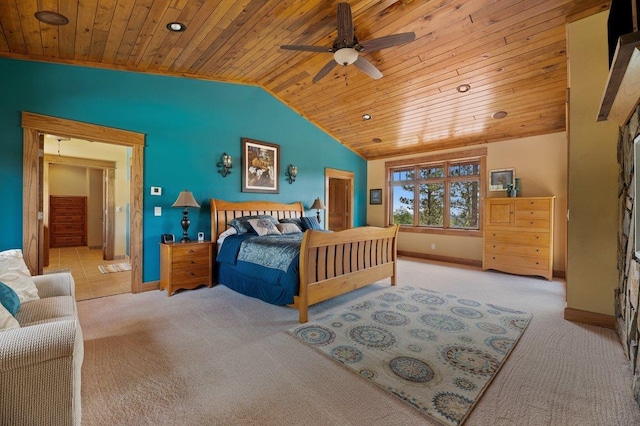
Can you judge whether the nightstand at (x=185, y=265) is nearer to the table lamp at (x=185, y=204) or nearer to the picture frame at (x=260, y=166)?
the table lamp at (x=185, y=204)

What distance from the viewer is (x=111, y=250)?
616cm

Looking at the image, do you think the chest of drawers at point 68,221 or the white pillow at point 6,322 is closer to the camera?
the white pillow at point 6,322

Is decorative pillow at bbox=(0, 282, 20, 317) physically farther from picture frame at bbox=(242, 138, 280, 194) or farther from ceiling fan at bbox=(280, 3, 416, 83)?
picture frame at bbox=(242, 138, 280, 194)

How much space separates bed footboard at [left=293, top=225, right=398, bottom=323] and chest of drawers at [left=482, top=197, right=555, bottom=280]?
2265mm

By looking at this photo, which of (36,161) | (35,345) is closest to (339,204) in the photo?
(36,161)

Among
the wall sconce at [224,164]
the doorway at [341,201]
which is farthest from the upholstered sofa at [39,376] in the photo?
the doorway at [341,201]

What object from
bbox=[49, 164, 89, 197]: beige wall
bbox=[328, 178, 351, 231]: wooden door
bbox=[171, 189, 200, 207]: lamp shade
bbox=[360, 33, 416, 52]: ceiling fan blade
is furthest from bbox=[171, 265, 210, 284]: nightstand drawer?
bbox=[49, 164, 89, 197]: beige wall

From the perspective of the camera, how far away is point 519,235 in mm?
4945

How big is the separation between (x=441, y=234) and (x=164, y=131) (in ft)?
18.8

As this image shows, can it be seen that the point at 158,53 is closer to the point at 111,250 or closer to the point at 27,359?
the point at 27,359

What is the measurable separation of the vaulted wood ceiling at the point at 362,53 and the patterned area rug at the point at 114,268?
340 centimetres

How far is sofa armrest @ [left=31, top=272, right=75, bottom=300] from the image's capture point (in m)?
2.20

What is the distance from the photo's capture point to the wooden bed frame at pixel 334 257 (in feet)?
9.70

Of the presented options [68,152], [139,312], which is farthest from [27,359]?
[68,152]
